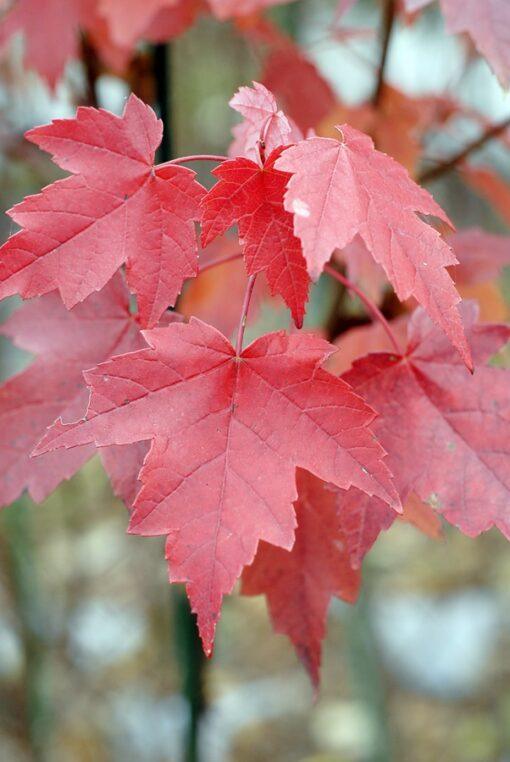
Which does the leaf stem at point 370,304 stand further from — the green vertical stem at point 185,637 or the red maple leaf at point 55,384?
the green vertical stem at point 185,637

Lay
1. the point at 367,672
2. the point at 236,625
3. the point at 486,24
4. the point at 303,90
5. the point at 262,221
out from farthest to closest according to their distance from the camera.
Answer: the point at 236,625
the point at 367,672
the point at 303,90
the point at 486,24
the point at 262,221

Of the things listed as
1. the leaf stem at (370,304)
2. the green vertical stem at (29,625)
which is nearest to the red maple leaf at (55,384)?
the leaf stem at (370,304)

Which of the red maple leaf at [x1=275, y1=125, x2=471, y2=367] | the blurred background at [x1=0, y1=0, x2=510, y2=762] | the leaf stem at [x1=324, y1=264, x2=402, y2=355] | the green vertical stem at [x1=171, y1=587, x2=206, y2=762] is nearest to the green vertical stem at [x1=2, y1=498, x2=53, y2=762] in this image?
the blurred background at [x1=0, y1=0, x2=510, y2=762]

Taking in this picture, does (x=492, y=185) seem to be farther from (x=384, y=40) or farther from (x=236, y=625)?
(x=236, y=625)

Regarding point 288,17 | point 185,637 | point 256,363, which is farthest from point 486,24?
point 288,17

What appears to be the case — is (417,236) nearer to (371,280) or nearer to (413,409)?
(413,409)

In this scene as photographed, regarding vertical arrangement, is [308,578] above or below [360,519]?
below

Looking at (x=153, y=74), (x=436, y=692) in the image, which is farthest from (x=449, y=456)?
(x=436, y=692)
